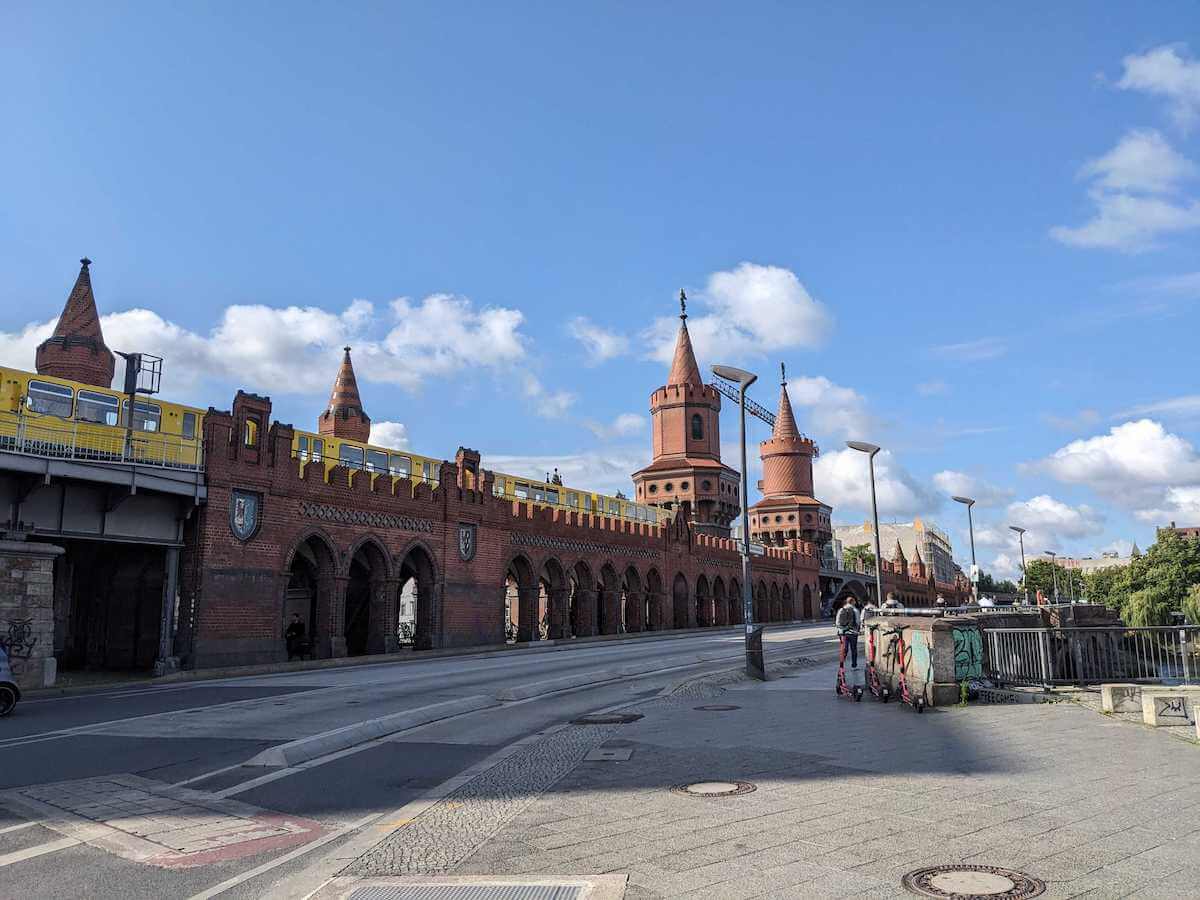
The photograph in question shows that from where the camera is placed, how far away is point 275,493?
29.8 metres

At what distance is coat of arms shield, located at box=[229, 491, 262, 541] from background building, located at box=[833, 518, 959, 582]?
13266 centimetres

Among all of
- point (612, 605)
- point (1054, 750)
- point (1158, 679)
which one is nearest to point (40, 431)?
point (1054, 750)

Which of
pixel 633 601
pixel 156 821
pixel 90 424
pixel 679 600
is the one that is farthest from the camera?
pixel 679 600

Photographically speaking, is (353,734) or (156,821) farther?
(353,734)

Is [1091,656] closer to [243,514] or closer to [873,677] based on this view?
[873,677]

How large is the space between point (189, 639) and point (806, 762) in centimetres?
2277

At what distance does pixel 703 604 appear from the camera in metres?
61.1

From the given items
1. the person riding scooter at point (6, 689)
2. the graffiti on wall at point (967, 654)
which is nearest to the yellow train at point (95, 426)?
the person riding scooter at point (6, 689)

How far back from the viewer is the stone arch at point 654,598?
5453cm

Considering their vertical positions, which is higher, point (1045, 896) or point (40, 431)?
point (40, 431)

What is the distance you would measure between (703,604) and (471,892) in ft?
188

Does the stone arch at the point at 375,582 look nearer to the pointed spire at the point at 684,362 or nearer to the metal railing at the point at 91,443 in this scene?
the metal railing at the point at 91,443

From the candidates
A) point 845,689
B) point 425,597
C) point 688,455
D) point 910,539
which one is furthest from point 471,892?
point 910,539

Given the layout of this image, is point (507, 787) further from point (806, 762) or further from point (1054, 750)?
point (1054, 750)
